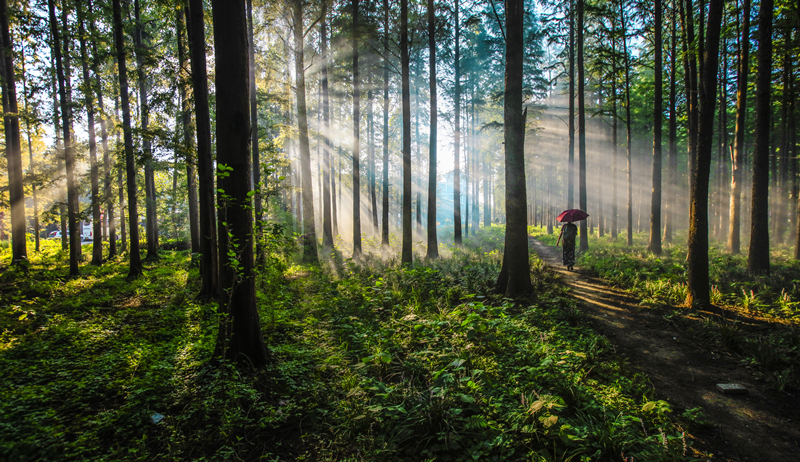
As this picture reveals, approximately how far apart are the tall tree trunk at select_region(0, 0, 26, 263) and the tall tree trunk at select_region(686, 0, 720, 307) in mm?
21285

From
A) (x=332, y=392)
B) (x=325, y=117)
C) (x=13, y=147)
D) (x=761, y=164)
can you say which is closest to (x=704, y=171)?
(x=761, y=164)

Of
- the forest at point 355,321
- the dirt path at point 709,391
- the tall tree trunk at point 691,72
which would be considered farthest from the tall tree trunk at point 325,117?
the tall tree trunk at point 691,72

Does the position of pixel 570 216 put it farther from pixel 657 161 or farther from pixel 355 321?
pixel 355 321

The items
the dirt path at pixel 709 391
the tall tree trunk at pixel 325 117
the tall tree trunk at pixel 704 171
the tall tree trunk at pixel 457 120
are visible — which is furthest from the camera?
the tall tree trunk at pixel 457 120

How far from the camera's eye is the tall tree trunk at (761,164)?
29.0 ft

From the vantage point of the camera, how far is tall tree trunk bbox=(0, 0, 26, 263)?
1127 centimetres

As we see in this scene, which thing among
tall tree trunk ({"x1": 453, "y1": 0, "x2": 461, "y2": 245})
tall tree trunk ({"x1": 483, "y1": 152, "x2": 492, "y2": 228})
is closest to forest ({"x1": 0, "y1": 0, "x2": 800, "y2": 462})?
tall tree trunk ({"x1": 453, "y1": 0, "x2": 461, "y2": 245})

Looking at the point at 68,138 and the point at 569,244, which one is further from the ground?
the point at 68,138

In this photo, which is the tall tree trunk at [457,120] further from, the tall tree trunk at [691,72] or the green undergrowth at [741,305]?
the tall tree trunk at [691,72]

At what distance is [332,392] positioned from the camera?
3.70 m

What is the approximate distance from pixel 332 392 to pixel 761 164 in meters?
13.6

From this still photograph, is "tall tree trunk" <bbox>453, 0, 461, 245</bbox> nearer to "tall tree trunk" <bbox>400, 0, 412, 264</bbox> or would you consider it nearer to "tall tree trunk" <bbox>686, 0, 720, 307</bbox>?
"tall tree trunk" <bbox>400, 0, 412, 264</bbox>

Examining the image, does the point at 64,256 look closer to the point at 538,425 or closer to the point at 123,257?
the point at 123,257

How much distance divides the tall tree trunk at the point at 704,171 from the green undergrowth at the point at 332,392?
3237 millimetres
